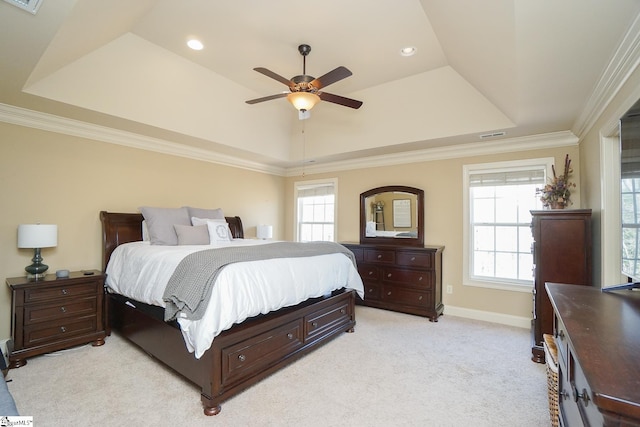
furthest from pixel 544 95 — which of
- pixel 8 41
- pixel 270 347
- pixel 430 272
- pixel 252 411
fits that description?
pixel 8 41

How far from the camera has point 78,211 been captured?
139 inches

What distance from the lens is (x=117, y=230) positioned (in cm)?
371

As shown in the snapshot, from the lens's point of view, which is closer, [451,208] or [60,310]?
[60,310]

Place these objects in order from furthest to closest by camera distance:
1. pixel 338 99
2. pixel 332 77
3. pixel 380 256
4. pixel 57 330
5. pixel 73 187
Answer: pixel 380 256 < pixel 73 187 < pixel 338 99 < pixel 57 330 < pixel 332 77

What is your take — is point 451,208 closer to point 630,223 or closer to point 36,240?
point 630,223

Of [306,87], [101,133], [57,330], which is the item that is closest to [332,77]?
[306,87]

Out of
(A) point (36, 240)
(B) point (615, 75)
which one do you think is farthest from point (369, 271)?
(A) point (36, 240)

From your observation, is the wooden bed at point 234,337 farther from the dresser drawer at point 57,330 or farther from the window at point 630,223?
the window at point 630,223

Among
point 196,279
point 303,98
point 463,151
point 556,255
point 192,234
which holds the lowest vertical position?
point 196,279

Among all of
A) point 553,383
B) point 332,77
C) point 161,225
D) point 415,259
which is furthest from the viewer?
point 415,259

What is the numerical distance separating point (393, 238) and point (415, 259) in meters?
0.68

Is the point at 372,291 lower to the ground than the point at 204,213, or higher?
lower

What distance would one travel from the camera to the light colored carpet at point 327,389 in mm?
2039

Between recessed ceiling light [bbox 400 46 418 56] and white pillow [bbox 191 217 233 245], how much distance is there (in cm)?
302
